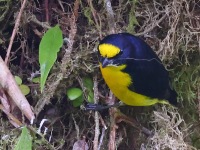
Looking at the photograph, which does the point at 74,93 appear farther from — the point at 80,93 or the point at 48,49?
the point at 48,49

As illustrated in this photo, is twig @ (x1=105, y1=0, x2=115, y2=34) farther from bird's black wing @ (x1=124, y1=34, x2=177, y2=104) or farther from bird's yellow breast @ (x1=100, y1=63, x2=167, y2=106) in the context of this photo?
bird's yellow breast @ (x1=100, y1=63, x2=167, y2=106)

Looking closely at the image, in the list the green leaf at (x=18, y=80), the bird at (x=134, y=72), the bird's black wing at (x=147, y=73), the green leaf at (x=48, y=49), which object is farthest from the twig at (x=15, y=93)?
the bird's black wing at (x=147, y=73)

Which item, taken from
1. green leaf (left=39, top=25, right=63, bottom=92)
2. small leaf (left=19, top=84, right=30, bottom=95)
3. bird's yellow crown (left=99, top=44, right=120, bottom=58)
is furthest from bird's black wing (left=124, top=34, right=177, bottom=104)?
small leaf (left=19, top=84, right=30, bottom=95)

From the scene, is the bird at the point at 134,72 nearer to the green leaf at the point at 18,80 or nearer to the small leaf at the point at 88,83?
the small leaf at the point at 88,83

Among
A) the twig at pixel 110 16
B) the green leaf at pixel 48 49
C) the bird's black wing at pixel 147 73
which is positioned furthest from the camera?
the twig at pixel 110 16

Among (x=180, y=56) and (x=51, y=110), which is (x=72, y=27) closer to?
(x=51, y=110)

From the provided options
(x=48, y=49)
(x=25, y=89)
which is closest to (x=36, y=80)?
(x=25, y=89)

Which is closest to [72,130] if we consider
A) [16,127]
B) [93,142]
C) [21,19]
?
[93,142]

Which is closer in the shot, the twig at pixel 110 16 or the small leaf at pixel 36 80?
the small leaf at pixel 36 80
